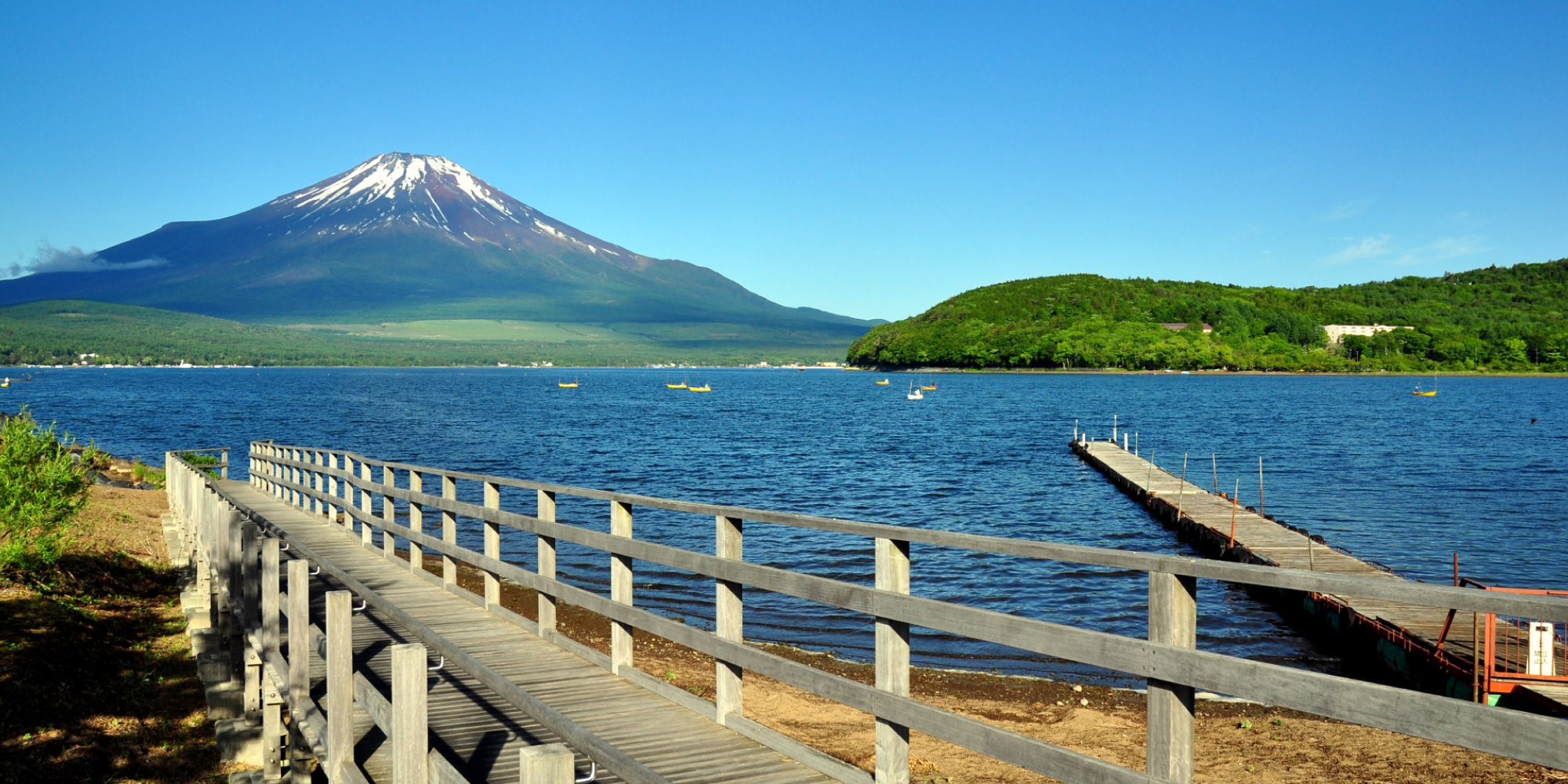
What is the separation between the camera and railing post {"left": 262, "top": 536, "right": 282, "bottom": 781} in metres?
6.58

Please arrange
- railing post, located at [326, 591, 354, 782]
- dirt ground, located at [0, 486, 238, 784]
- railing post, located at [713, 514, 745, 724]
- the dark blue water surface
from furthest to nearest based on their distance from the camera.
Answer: the dark blue water surface, dirt ground, located at [0, 486, 238, 784], railing post, located at [713, 514, 745, 724], railing post, located at [326, 591, 354, 782]

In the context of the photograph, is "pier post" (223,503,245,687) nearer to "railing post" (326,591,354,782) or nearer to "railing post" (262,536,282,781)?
"railing post" (262,536,282,781)

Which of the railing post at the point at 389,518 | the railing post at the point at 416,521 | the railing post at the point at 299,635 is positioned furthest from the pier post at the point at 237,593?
the railing post at the point at 389,518

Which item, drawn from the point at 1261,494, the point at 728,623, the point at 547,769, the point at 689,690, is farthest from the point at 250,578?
the point at 1261,494

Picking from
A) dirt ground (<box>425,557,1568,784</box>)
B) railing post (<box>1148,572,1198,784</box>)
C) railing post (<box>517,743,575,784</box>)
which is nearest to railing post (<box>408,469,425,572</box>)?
dirt ground (<box>425,557,1568,784</box>)

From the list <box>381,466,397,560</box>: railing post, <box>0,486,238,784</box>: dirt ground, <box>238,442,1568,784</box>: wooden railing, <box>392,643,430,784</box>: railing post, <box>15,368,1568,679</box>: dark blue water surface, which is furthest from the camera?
<box>15,368,1568,679</box>: dark blue water surface

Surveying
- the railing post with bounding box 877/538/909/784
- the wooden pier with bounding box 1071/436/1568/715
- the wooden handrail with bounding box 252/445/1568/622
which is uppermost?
the wooden handrail with bounding box 252/445/1568/622

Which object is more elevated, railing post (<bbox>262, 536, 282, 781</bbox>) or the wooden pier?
railing post (<bbox>262, 536, 282, 781</bbox>)

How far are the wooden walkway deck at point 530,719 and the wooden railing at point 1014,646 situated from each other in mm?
134

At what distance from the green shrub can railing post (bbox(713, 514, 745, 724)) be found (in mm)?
9398

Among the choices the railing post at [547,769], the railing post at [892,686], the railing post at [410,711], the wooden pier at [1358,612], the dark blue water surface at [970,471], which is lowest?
the dark blue water surface at [970,471]

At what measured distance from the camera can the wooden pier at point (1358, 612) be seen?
1222cm

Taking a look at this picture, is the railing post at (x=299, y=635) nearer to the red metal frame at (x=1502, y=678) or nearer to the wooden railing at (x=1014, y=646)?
the wooden railing at (x=1014, y=646)

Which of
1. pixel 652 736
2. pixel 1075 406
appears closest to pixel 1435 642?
pixel 652 736
